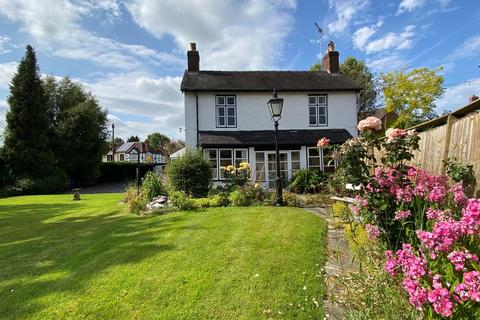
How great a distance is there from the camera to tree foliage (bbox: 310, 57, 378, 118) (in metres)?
37.9

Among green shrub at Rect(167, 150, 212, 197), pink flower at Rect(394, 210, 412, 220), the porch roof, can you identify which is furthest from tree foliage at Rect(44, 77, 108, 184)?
pink flower at Rect(394, 210, 412, 220)

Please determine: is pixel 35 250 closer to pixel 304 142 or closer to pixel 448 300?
pixel 448 300

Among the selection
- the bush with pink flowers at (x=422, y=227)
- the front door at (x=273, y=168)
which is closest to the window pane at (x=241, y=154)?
the front door at (x=273, y=168)

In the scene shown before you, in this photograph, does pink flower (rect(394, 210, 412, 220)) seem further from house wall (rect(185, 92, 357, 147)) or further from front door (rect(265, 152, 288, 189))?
house wall (rect(185, 92, 357, 147))

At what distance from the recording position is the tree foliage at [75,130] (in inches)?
1172

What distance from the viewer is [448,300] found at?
6.98ft

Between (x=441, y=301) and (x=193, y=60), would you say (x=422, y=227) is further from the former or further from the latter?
(x=193, y=60)

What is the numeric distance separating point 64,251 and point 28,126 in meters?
25.5

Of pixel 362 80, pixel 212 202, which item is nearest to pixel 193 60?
pixel 212 202

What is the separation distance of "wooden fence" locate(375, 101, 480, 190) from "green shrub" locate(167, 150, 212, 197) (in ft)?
28.4

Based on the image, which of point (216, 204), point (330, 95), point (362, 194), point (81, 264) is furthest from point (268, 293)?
point (330, 95)

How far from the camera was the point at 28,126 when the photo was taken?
26688 mm

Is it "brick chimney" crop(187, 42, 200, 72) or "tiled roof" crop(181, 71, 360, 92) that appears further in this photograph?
"brick chimney" crop(187, 42, 200, 72)

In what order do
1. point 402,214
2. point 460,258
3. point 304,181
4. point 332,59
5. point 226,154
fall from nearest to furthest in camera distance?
point 460,258
point 402,214
point 304,181
point 226,154
point 332,59
